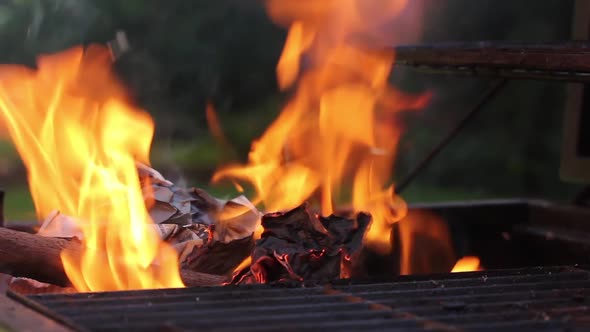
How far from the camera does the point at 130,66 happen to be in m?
9.70

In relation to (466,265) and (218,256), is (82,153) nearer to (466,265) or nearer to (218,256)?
(218,256)

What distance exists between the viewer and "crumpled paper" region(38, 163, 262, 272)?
296cm

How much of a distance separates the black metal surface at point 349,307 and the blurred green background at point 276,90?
23.1ft

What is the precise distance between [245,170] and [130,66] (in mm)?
6611

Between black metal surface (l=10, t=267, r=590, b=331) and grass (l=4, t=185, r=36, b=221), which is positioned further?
grass (l=4, t=185, r=36, b=221)

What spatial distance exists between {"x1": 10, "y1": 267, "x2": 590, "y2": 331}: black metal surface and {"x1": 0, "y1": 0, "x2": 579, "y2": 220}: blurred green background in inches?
277

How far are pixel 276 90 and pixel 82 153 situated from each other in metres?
7.45

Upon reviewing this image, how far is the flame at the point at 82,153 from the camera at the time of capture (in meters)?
2.88

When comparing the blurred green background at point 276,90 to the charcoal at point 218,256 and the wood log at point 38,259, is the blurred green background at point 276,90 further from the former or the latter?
the wood log at point 38,259

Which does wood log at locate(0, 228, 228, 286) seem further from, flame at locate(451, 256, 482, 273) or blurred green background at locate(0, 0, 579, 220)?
blurred green background at locate(0, 0, 579, 220)

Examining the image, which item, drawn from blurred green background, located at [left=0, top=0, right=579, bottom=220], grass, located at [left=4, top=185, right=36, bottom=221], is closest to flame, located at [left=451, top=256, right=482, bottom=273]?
grass, located at [left=4, top=185, right=36, bottom=221]

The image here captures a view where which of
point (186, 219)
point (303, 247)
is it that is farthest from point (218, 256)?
point (303, 247)

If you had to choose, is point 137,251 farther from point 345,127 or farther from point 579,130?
point 579,130

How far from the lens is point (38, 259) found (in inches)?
105
